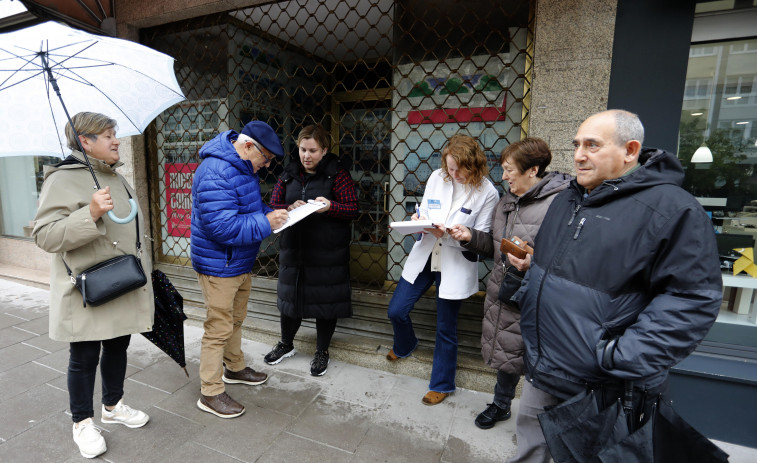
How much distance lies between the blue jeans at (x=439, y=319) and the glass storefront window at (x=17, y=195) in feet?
22.5

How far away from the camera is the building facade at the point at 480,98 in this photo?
106 inches

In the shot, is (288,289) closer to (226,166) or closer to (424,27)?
(226,166)

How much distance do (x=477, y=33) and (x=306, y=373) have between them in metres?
3.44

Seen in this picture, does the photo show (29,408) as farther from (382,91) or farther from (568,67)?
(382,91)

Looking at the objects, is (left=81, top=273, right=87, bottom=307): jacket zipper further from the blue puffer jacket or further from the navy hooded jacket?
the navy hooded jacket

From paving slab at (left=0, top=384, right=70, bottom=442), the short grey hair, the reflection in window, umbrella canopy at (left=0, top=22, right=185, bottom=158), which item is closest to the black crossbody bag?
the short grey hair

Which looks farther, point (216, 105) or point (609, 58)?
point (216, 105)

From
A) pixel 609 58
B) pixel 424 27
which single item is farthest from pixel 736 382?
pixel 424 27

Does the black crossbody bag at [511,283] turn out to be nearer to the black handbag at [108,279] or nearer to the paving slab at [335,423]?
the paving slab at [335,423]

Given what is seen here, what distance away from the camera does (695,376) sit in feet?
8.60

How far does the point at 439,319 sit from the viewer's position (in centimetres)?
296

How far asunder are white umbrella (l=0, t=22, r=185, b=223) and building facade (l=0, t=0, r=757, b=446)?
1626 mm

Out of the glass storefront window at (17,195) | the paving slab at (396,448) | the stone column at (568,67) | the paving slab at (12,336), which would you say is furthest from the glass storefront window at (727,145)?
the glass storefront window at (17,195)

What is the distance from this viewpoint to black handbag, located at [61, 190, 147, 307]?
2.12 m
